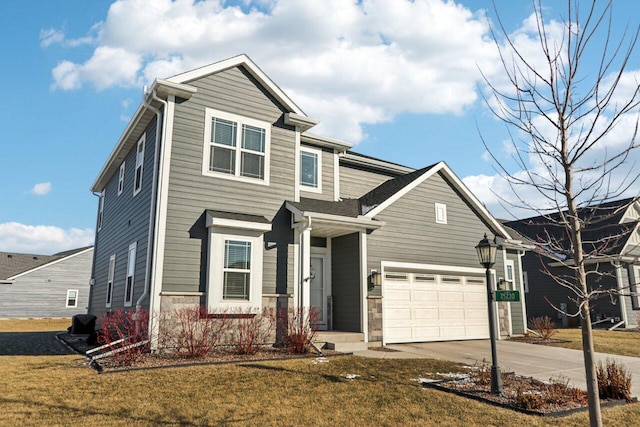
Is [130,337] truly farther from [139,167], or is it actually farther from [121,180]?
[121,180]

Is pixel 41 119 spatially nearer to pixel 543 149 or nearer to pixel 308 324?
pixel 308 324

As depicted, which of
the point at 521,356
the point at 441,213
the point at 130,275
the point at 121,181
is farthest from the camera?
the point at 441,213

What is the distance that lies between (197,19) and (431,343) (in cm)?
1138

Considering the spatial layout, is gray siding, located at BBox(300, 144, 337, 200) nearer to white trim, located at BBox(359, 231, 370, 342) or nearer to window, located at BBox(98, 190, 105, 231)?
white trim, located at BBox(359, 231, 370, 342)

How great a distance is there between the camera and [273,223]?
11.7 metres

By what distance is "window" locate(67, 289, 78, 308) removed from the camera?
32875 mm

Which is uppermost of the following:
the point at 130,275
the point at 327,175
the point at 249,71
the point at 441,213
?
the point at 249,71

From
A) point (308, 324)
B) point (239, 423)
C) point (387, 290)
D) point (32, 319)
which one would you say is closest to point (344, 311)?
point (387, 290)

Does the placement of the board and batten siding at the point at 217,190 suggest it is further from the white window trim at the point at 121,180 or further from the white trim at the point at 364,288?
the white window trim at the point at 121,180

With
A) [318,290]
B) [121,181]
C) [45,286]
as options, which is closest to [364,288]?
[318,290]

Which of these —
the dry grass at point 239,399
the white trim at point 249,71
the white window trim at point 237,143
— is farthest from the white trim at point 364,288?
the white trim at point 249,71

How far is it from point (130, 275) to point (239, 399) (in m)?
6.96

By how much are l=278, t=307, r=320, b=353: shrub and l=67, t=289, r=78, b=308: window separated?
28.3 meters

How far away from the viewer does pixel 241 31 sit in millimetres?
11344
